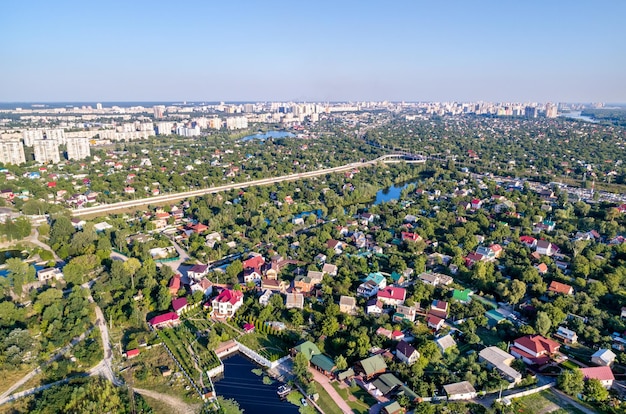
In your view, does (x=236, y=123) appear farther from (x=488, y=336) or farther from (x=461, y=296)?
(x=488, y=336)

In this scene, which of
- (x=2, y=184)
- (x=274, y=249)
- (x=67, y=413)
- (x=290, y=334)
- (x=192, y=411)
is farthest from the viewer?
(x=2, y=184)

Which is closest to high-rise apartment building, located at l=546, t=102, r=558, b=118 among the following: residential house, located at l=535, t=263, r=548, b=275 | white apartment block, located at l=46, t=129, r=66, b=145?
residential house, located at l=535, t=263, r=548, b=275

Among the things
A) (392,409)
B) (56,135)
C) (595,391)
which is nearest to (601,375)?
(595,391)

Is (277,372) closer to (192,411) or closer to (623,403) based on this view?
(192,411)

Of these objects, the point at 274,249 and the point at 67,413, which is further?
the point at 274,249

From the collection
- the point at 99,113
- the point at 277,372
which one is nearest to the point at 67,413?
the point at 277,372

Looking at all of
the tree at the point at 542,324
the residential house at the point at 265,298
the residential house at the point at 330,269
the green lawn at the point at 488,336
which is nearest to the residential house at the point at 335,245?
the residential house at the point at 330,269
